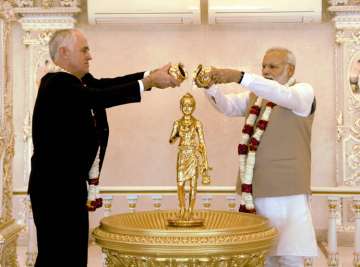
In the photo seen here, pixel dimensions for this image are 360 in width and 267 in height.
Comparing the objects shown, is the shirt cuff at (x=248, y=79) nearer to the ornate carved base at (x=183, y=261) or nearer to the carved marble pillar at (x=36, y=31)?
the ornate carved base at (x=183, y=261)

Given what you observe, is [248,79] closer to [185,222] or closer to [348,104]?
[185,222]

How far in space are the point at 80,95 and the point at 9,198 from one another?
3.87 feet

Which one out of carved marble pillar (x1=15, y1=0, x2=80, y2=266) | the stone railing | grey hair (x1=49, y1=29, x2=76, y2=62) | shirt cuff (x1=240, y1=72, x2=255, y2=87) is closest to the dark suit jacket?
grey hair (x1=49, y1=29, x2=76, y2=62)

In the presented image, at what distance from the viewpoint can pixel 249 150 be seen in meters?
4.38

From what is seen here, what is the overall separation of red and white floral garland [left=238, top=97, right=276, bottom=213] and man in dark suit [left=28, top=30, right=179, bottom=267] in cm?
87

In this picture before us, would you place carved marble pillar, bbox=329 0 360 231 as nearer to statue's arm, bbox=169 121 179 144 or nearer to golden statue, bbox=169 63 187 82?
golden statue, bbox=169 63 187 82

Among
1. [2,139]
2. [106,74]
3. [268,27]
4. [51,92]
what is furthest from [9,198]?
[268,27]

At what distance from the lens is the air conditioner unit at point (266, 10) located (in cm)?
781

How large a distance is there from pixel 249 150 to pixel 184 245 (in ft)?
4.60

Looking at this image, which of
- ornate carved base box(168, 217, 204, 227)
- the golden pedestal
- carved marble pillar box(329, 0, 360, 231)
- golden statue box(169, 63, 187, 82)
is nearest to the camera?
the golden pedestal

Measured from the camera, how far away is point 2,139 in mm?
4277

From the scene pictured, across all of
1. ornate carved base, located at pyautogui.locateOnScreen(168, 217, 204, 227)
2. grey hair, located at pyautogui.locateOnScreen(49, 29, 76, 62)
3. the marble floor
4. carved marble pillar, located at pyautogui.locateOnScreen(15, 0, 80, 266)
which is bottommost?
the marble floor

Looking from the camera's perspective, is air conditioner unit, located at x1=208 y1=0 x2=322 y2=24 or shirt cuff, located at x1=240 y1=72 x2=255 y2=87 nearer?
shirt cuff, located at x1=240 y1=72 x2=255 y2=87

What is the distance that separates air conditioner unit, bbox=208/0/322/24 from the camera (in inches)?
308
